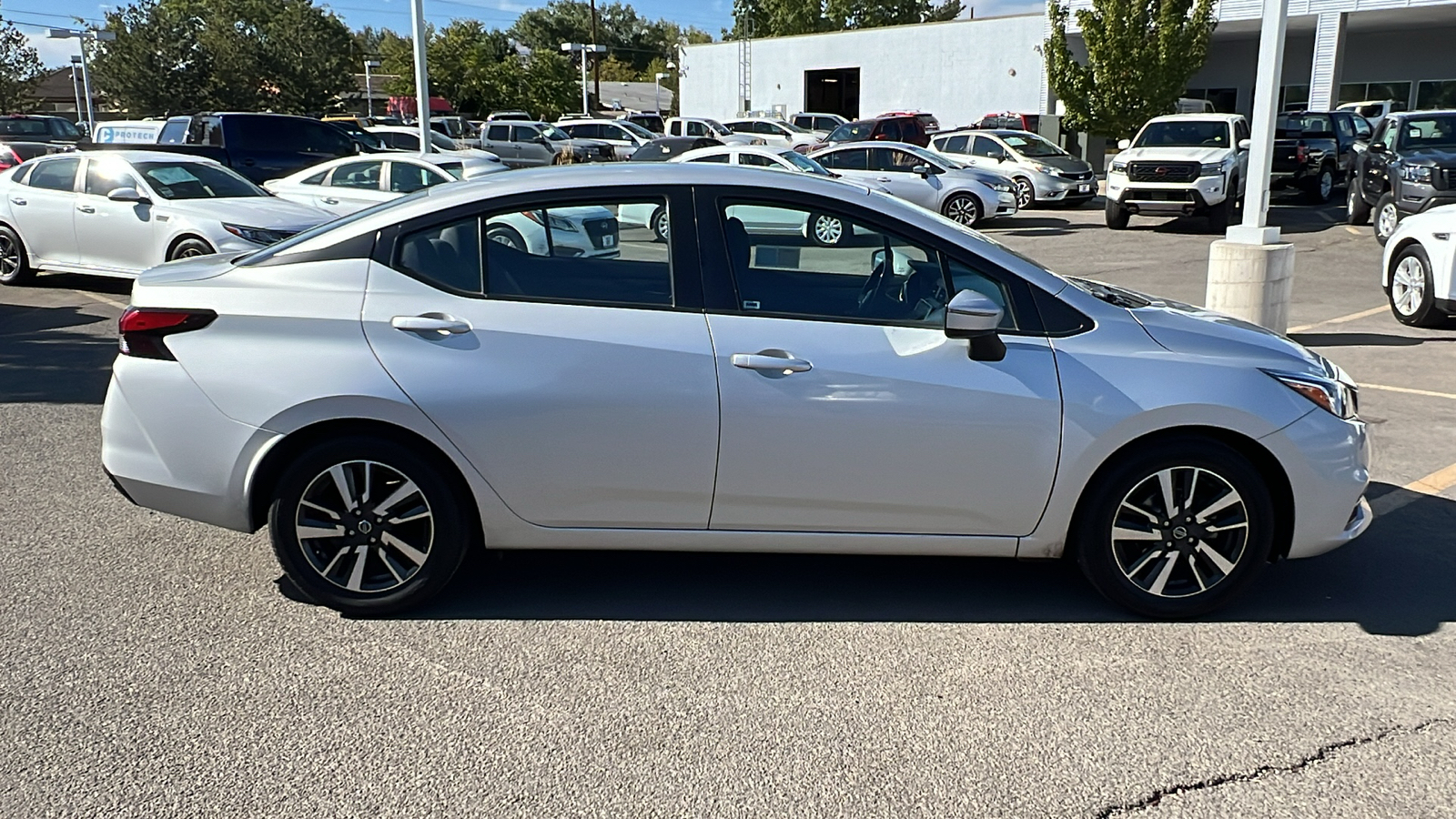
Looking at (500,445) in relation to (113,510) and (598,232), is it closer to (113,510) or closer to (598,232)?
(598,232)

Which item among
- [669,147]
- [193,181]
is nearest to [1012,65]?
[669,147]

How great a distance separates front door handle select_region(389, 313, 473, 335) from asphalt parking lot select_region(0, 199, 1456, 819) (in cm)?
107

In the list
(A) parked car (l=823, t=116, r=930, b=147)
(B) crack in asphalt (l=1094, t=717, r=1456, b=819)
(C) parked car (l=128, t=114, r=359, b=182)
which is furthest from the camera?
(A) parked car (l=823, t=116, r=930, b=147)

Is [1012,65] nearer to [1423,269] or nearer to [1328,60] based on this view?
[1328,60]

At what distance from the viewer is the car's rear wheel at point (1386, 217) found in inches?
620

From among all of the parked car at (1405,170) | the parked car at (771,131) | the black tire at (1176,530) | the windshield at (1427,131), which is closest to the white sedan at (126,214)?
the black tire at (1176,530)

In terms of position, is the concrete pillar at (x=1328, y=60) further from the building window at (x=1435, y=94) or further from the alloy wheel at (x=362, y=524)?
the alloy wheel at (x=362, y=524)

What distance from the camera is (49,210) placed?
1238 cm

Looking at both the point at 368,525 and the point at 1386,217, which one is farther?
the point at 1386,217

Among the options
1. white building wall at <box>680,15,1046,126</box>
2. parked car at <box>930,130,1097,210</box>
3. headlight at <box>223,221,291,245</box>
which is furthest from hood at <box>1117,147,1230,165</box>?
white building wall at <box>680,15,1046,126</box>

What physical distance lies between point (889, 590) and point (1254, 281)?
573 centimetres

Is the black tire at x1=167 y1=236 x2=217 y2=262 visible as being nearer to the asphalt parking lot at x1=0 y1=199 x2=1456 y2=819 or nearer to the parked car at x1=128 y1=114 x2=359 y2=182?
the asphalt parking lot at x1=0 y1=199 x2=1456 y2=819

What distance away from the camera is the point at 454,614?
4.38 metres

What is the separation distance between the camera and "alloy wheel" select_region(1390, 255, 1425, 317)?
10.2 meters
